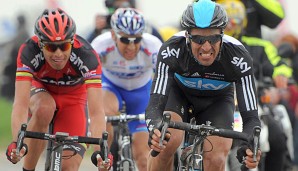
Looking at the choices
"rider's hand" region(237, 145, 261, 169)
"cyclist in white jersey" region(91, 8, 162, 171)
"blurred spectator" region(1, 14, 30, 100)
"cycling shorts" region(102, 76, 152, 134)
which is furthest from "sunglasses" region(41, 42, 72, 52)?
"blurred spectator" region(1, 14, 30, 100)

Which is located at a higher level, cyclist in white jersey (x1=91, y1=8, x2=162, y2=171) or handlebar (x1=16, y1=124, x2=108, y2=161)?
cyclist in white jersey (x1=91, y1=8, x2=162, y2=171)

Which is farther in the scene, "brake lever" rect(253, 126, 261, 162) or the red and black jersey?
the red and black jersey

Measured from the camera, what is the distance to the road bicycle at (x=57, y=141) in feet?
29.3

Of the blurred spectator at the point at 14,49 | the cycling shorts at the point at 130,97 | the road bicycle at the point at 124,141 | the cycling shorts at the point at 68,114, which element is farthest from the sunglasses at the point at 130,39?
the blurred spectator at the point at 14,49

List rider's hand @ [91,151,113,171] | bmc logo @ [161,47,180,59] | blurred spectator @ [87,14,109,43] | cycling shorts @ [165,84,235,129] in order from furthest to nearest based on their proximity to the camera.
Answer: blurred spectator @ [87,14,109,43], cycling shorts @ [165,84,235,129], bmc logo @ [161,47,180,59], rider's hand @ [91,151,113,171]

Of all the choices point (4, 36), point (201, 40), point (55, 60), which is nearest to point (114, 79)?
point (55, 60)

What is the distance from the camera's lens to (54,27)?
33.0 ft

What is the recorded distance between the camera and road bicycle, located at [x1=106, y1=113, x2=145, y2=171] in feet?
38.6

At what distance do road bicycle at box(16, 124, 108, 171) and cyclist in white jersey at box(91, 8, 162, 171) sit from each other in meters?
2.84

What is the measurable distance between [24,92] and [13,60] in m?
Result: 11.2

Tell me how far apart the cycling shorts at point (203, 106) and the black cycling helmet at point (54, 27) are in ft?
3.89

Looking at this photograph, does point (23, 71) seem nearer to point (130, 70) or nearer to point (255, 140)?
point (255, 140)

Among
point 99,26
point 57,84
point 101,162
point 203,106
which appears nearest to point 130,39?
point 57,84

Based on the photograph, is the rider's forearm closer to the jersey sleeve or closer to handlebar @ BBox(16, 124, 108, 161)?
the jersey sleeve
